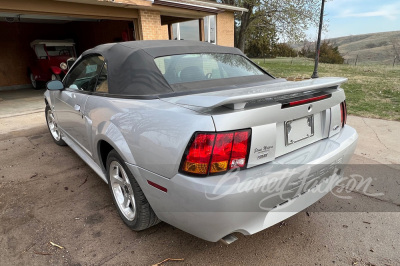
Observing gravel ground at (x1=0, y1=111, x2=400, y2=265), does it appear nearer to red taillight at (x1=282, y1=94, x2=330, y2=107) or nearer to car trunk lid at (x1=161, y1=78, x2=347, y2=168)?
car trunk lid at (x1=161, y1=78, x2=347, y2=168)

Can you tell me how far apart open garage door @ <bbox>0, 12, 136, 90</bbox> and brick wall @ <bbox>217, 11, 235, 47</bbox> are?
15.0 ft

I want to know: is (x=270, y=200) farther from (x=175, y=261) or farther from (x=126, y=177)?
(x=126, y=177)

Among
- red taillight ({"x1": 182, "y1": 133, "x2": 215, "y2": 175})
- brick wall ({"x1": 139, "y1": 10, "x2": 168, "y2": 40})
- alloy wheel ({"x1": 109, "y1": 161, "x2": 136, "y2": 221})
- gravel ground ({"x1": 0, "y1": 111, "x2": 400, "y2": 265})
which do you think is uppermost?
brick wall ({"x1": 139, "y1": 10, "x2": 168, "y2": 40})

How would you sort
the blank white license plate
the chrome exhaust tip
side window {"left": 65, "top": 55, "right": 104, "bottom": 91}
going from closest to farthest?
the chrome exhaust tip < the blank white license plate < side window {"left": 65, "top": 55, "right": 104, "bottom": 91}

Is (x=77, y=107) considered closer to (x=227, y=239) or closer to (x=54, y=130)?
(x=54, y=130)

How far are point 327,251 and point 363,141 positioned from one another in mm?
2928

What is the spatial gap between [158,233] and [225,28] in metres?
13.2

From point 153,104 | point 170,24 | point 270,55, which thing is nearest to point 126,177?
point 153,104

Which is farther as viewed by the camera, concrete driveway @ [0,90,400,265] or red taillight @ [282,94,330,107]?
concrete driveway @ [0,90,400,265]

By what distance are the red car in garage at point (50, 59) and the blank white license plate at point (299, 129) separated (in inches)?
453

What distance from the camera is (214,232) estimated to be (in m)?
1.65

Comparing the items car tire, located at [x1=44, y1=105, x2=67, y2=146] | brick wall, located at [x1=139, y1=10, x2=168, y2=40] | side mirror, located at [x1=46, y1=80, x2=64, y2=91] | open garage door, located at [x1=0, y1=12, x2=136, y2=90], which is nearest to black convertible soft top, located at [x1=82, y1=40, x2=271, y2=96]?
side mirror, located at [x1=46, y1=80, x2=64, y2=91]

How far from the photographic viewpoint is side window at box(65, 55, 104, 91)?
278cm

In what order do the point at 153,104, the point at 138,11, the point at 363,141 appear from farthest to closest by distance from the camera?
the point at 138,11 → the point at 363,141 → the point at 153,104
